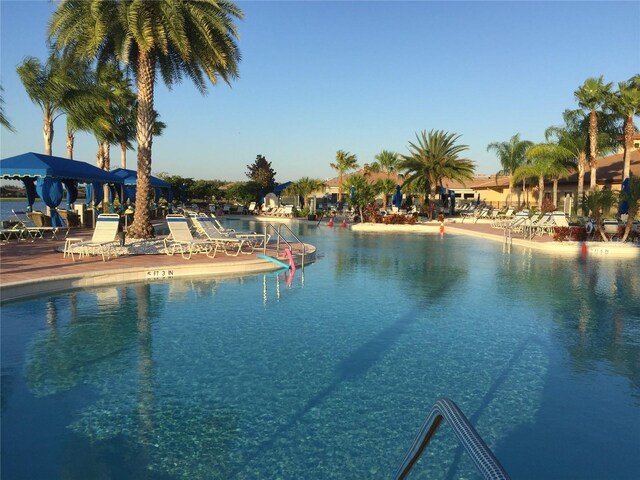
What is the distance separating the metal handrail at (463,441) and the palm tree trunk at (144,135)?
14705mm

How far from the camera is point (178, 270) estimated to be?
11.5 metres

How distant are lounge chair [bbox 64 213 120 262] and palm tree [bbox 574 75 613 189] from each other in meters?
28.0

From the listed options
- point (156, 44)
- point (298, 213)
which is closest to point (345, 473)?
point (156, 44)

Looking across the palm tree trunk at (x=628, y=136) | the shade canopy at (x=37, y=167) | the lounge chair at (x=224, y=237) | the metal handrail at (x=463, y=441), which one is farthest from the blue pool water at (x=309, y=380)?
the palm tree trunk at (x=628, y=136)

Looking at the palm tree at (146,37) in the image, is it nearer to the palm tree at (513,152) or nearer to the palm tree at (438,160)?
the palm tree at (438,160)

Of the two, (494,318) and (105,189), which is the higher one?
(105,189)

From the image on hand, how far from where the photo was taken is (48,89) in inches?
883

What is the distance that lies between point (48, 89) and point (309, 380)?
22384 millimetres

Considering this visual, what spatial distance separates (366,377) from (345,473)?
1.89m

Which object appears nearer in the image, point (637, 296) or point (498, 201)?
point (637, 296)

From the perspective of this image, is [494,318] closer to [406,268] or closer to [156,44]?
[406,268]

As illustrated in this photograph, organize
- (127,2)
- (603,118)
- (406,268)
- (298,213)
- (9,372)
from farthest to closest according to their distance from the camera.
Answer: (298,213) → (603,118) → (127,2) → (406,268) → (9,372)

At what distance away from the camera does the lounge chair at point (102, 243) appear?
1252 centimetres

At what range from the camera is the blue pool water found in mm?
3924
